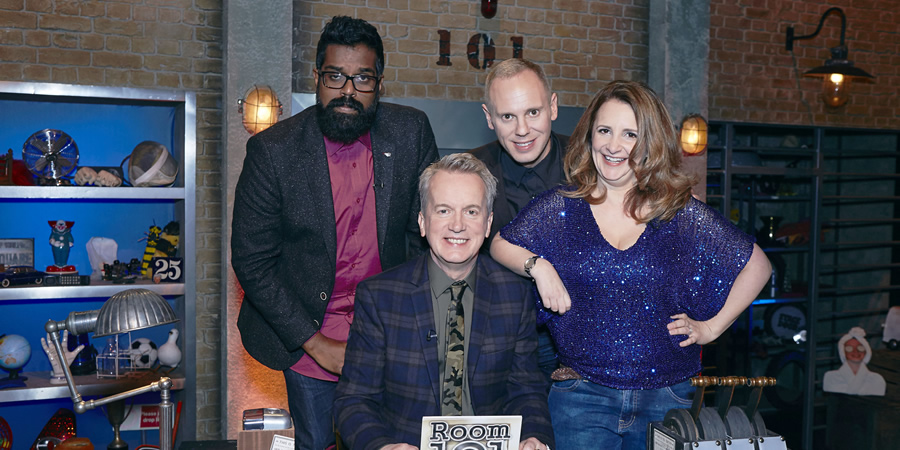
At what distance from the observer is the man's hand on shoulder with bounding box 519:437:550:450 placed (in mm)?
2012

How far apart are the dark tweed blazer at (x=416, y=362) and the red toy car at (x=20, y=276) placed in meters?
2.75

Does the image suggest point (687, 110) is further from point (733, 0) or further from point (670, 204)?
point (670, 204)

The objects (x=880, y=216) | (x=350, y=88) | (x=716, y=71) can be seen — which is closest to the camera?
(x=350, y=88)

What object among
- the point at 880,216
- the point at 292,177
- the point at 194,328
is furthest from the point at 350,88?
the point at 880,216

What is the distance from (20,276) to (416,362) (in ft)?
9.82

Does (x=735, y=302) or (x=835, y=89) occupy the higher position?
(x=835, y=89)

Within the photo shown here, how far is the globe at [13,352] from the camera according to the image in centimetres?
410

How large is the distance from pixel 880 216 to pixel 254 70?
5.91m

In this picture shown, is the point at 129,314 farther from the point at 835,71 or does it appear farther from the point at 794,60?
the point at 794,60

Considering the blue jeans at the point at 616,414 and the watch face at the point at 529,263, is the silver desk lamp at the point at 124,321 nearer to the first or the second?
the watch face at the point at 529,263

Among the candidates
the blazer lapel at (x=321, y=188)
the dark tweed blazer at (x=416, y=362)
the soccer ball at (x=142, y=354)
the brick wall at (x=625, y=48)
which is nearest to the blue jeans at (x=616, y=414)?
the dark tweed blazer at (x=416, y=362)

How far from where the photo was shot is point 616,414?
2186 mm

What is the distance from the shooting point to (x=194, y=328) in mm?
4383

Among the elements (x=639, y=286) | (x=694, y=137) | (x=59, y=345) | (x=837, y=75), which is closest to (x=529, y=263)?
(x=639, y=286)
